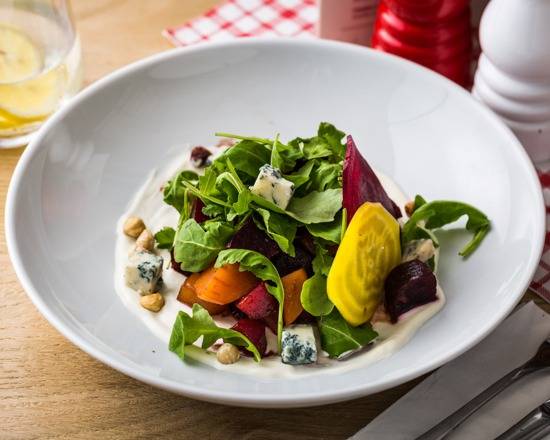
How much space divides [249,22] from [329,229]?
113cm

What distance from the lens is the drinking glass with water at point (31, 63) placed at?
217cm

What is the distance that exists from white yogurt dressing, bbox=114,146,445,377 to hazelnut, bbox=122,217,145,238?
0.05 ft

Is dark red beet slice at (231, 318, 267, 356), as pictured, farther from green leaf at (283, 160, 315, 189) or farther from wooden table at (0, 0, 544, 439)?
green leaf at (283, 160, 315, 189)

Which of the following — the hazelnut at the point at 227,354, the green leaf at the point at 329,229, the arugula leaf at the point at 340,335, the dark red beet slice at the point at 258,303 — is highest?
the green leaf at the point at 329,229

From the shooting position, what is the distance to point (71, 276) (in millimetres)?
1750

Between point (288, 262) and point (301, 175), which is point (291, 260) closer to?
point (288, 262)

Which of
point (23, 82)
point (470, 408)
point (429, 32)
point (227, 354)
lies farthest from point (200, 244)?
point (429, 32)

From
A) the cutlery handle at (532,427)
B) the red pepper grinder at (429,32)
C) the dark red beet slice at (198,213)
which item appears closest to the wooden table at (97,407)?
the cutlery handle at (532,427)

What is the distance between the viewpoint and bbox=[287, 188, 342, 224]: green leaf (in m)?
1.64

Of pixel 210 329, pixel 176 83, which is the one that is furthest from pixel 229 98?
pixel 210 329

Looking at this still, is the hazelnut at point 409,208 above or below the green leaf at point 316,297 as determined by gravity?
below

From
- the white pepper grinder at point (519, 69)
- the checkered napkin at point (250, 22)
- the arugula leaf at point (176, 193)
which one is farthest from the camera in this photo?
the checkered napkin at point (250, 22)

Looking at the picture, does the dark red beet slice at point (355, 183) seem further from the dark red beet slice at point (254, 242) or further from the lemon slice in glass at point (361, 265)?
the dark red beet slice at point (254, 242)

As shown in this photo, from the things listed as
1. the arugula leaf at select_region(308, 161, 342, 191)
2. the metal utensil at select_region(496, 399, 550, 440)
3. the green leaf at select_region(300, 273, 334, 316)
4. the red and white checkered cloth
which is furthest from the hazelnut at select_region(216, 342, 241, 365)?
the red and white checkered cloth
